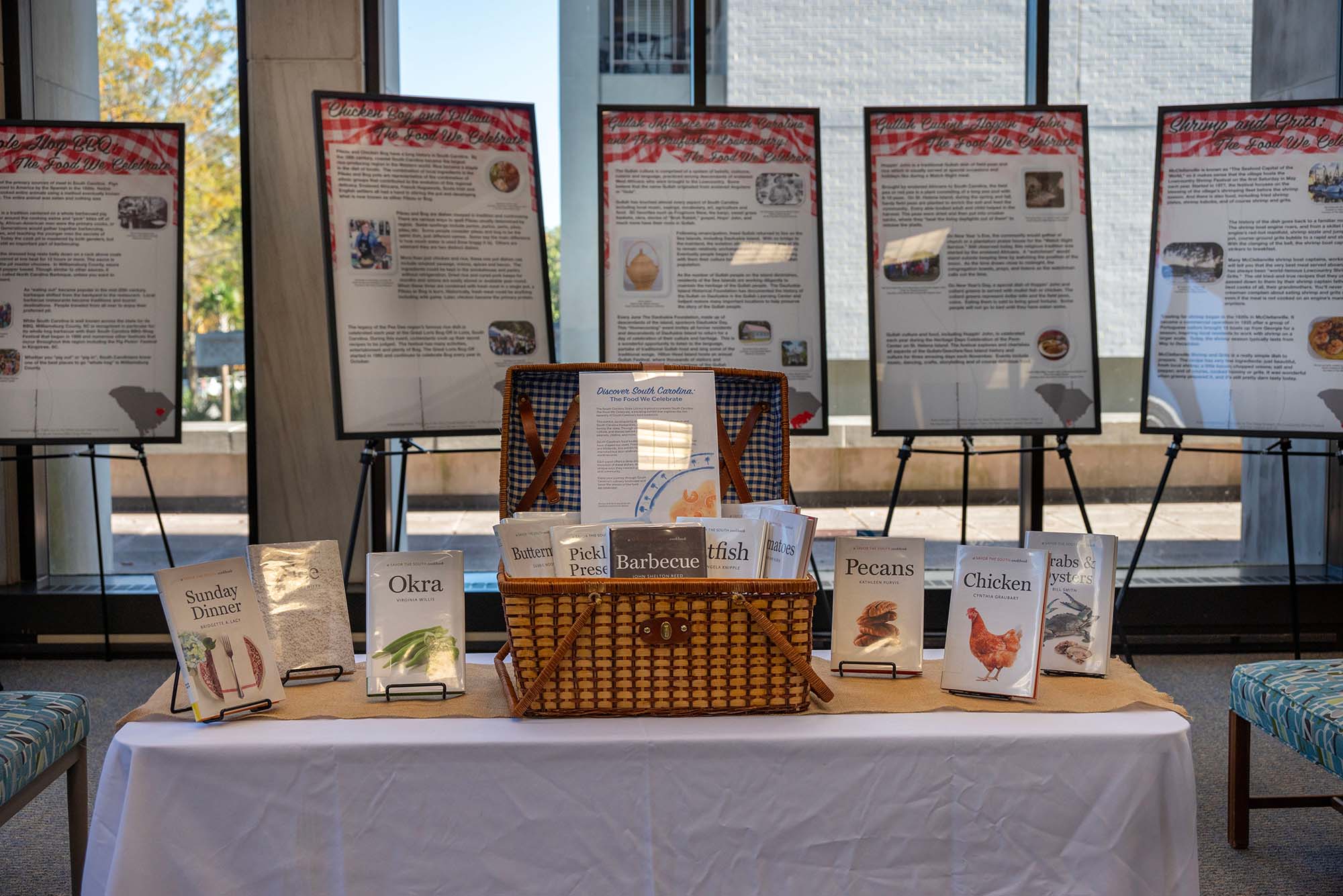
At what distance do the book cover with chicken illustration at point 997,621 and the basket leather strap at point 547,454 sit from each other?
Answer: 70 cm

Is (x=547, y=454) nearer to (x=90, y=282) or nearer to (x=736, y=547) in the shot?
(x=736, y=547)

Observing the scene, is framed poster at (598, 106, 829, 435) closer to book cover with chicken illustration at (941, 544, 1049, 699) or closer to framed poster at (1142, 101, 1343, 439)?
framed poster at (1142, 101, 1343, 439)

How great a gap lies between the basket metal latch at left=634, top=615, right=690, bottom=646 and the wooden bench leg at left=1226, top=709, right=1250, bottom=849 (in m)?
1.61

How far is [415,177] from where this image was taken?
124 inches

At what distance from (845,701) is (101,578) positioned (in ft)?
9.95

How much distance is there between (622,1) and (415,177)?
56.2 inches

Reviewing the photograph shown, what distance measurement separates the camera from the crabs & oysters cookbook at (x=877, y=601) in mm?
1636

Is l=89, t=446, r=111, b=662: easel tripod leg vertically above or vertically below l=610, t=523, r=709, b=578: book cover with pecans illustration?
below

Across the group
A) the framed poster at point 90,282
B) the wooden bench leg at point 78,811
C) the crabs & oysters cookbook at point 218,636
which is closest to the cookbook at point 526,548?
the crabs & oysters cookbook at point 218,636

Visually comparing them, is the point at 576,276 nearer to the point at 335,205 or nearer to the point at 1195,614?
the point at 335,205

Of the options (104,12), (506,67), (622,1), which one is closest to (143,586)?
(104,12)

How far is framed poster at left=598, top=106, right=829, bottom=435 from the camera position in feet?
10.6

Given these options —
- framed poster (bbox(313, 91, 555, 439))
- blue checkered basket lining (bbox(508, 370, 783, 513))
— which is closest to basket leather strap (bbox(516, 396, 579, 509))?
blue checkered basket lining (bbox(508, 370, 783, 513))

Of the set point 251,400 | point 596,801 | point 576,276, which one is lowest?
point 596,801
